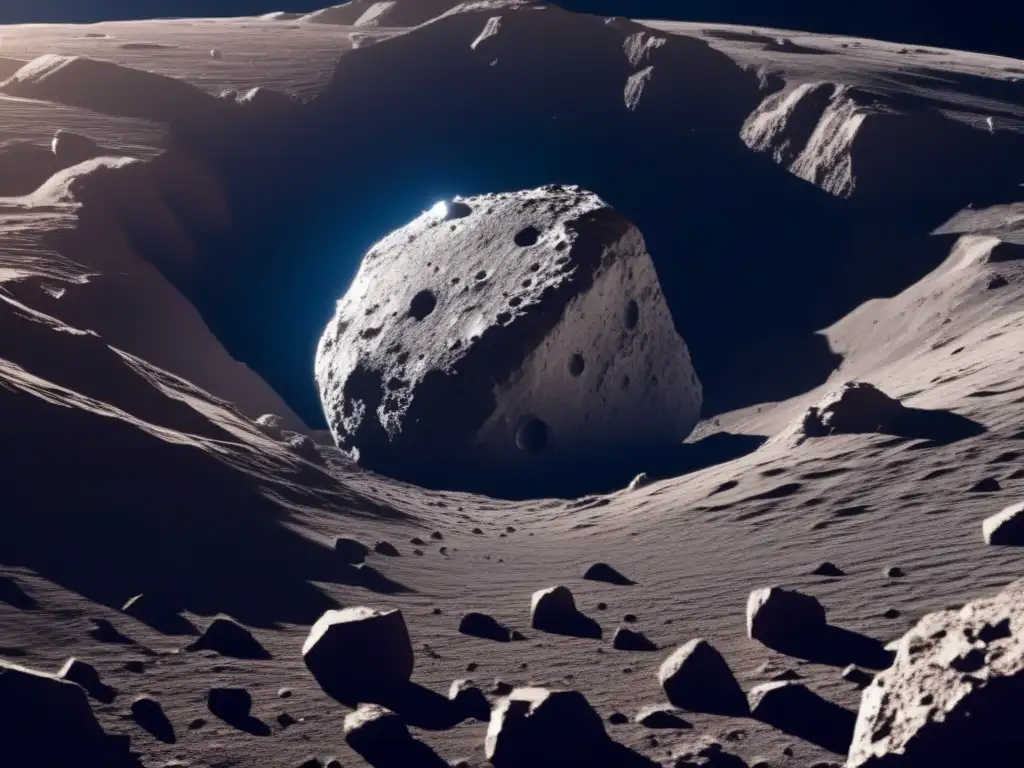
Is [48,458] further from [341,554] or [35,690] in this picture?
[35,690]

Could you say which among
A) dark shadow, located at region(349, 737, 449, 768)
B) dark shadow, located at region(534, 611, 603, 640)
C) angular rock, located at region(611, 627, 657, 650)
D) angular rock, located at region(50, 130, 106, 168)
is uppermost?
angular rock, located at region(50, 130, 106, 168)

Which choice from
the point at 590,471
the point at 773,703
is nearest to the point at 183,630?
the point at 773,703

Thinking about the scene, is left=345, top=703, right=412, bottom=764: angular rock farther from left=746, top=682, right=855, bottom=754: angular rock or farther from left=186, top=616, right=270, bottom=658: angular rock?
left=746, top=682, right=855, bottom=754: angular rock

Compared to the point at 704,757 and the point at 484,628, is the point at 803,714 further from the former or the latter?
the point at 484,628

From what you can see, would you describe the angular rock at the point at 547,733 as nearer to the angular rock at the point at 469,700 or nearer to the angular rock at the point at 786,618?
the angular rock at the point at 469,700

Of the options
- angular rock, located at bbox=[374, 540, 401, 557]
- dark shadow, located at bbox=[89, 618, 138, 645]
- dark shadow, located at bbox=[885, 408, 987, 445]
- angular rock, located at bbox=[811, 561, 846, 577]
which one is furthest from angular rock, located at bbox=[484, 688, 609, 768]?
dark shadow, located at bbox=[885, 408, 987, 445]
